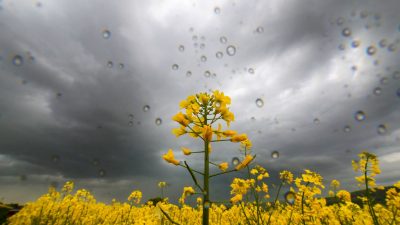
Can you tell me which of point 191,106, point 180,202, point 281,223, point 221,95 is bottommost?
point 281,223

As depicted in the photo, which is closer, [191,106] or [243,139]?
[243,139]

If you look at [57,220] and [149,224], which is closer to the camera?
[149,224]

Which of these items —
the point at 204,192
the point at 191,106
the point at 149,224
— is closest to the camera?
the point at 204,192

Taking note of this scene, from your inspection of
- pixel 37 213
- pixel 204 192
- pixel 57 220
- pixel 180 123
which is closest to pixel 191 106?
pixel 180 123

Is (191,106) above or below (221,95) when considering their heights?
below

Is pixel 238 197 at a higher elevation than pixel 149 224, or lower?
higher

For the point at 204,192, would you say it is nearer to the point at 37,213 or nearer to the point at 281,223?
the point at 281,223

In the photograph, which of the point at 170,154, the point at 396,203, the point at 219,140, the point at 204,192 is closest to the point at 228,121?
the point at 219,140

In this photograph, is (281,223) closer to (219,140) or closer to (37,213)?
(219,140)

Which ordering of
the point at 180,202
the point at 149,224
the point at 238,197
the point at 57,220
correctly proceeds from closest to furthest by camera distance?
the point at 238,197
the point at 149,224
the point at 57,220
the point at 180,202
